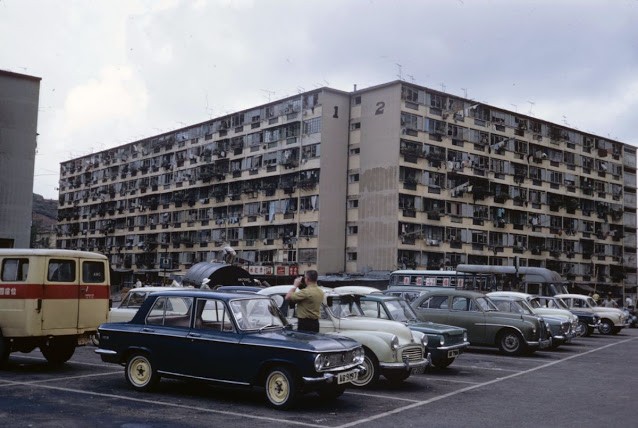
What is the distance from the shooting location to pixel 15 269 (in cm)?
1277

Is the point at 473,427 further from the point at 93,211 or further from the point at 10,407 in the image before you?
the point at 93,211

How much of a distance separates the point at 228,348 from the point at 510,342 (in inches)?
462

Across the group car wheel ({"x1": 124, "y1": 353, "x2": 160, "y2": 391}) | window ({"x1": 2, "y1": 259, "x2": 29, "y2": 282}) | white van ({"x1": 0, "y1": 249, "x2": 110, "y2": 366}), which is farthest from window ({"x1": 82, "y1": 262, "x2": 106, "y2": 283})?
car wheel ({"x1": 124, "y1": 353, "x2": 160, "y2": 391})

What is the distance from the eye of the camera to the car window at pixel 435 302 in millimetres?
18969

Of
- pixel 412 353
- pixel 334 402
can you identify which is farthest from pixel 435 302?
pixel 334 402

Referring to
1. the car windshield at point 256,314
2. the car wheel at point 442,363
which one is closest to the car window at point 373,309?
the car wheel at point 442,363

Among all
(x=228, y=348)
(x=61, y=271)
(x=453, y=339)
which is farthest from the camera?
(x=453, y=339)

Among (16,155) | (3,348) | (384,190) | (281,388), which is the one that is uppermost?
(384,190)

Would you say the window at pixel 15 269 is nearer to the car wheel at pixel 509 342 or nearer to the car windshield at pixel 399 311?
the car windshield at pixel 399 311

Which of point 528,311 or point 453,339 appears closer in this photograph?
point 453,339

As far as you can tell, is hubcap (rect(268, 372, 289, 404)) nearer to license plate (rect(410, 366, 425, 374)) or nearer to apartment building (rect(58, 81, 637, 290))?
license plate (rect(410, 366, 425, 374))

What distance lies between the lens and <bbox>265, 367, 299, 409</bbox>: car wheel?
9367 mm

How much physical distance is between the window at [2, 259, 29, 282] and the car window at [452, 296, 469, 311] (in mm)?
11504

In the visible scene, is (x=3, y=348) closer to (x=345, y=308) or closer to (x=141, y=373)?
(x=141, y=373)
